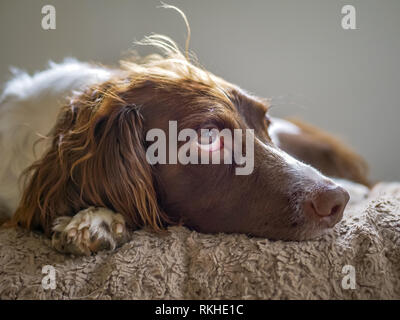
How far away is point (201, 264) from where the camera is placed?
1.24m

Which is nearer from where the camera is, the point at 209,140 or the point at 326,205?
the point at 326,205

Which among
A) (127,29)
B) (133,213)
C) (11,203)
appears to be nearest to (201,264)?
(133,213)

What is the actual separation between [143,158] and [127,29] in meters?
1.81

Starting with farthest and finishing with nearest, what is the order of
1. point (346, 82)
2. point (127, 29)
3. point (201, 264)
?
point (346, 82)
point (127, 29)
point (201, 264)

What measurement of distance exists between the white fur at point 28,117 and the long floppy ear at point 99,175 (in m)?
0.23

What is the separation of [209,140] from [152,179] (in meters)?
0.27

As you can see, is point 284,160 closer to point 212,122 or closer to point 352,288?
point 212,122

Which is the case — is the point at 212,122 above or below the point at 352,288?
above

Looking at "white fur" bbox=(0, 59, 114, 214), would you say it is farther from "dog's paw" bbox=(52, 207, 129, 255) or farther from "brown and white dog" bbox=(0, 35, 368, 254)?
"dog's paw" bbox=(52, 207, 129, 255)

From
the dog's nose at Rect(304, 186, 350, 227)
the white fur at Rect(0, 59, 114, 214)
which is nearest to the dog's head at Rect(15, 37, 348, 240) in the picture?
A: the dog's nose at Rect(304, 186, 350, 227)

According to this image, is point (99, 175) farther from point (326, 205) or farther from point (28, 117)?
point (326, 205)

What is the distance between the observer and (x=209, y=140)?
1475mm

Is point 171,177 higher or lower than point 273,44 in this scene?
Answer: lower

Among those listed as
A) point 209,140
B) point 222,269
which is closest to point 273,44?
point 209,140
